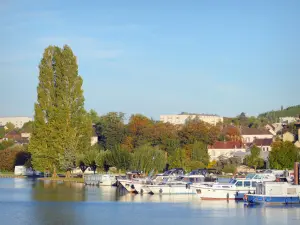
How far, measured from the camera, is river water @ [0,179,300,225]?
121 feet

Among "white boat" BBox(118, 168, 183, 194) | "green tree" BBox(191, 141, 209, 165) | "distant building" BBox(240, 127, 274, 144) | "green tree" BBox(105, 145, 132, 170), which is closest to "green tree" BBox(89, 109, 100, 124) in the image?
"distant building" BBox(240, 127, 274, 144)

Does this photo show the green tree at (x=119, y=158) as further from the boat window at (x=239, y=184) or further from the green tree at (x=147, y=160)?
the boat window at (x=239, y=184)

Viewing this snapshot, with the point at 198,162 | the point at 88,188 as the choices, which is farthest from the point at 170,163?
the point at 88,188

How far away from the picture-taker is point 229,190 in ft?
151

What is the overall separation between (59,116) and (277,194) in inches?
1338

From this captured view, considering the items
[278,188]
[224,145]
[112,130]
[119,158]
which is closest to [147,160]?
[119,158]

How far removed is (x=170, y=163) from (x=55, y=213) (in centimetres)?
3997

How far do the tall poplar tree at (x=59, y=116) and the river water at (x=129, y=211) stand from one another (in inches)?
745

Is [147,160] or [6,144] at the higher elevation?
[6,144]

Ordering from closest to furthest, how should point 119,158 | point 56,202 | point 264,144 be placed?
point 56,202
point 119,158
point 264,144

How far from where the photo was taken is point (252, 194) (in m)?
43.1

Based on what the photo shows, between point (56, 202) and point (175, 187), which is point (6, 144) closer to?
point (175, 187)

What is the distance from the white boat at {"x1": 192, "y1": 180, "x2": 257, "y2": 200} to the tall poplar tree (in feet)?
86.8

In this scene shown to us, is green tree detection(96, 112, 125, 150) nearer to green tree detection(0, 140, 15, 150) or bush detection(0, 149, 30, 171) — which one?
bush detection(0, 149, 30, 171)
